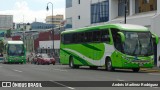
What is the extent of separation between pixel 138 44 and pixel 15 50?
110 ft

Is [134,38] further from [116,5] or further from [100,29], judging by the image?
[116,5]

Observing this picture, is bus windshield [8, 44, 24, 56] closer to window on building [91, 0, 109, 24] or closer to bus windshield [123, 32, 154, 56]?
window on building [91, 0, 109, 24]

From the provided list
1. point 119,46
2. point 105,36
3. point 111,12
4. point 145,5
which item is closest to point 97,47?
point 105,36

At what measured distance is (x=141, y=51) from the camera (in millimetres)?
31516

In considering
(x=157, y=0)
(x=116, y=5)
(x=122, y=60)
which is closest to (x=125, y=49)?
(x=122, y=60)

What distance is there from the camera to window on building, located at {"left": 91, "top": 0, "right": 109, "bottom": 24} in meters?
58.4

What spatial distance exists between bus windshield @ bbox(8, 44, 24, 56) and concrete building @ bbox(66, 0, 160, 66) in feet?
34.4

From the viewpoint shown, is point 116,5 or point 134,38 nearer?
point 134,38

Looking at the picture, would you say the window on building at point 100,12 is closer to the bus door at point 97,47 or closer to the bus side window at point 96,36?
the bus side window at point 96,36

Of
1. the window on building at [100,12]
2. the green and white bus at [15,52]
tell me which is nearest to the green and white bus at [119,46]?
the window on building at [100,12]

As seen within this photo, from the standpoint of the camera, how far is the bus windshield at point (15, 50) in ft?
203

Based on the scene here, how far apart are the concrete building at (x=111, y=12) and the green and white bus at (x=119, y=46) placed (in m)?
9.12

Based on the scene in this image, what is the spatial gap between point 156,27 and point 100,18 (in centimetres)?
1777

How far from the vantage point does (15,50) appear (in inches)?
2445
